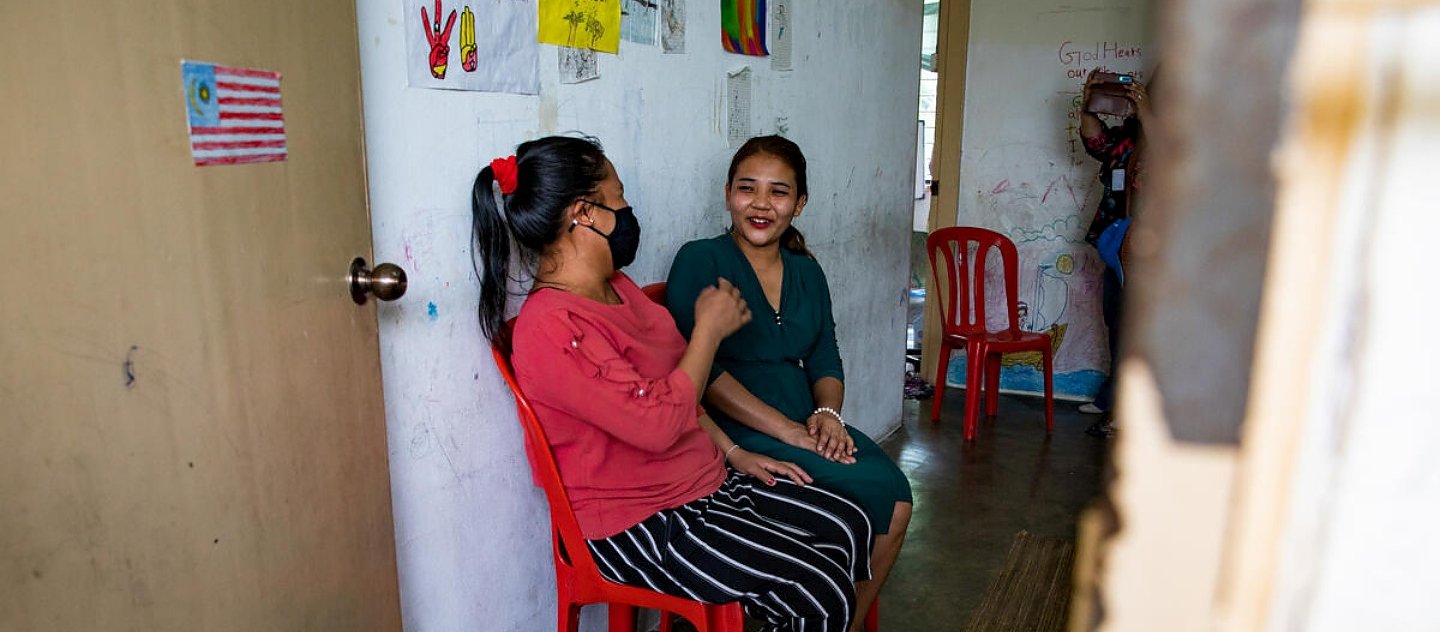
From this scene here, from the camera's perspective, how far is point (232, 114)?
1137 millimetres

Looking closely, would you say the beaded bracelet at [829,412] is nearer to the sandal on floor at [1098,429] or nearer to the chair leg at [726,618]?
the chair leg at [726,618]

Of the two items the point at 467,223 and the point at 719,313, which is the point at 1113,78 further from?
the point at 467,223

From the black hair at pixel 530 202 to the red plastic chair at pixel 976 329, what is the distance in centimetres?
266

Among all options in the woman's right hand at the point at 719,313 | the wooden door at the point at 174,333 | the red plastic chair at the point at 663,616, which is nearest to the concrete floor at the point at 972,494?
the red plastic chair at the point at 663,616

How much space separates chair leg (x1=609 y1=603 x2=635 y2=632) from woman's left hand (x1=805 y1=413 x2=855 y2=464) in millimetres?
521

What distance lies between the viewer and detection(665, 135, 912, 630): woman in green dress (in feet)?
6.69

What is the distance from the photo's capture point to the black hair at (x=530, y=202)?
65.0 inches

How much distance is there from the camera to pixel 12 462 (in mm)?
909

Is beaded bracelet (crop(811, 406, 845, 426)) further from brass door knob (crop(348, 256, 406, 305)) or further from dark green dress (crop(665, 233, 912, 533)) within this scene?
brass door knob (crop(348, 256, 406, 305))

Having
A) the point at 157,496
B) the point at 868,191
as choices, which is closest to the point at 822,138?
the point at 868,191

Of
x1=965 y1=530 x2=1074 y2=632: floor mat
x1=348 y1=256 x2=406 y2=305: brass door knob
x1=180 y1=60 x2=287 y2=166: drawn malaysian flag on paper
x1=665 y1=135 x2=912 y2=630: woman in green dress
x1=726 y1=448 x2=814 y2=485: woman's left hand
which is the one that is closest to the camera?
x1=180 y1=60 x2=287 y2=166: drawn malaysian flag on paper

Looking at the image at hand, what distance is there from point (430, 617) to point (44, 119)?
113 centimetres

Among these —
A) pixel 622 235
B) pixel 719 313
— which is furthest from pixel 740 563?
pixel 622 235

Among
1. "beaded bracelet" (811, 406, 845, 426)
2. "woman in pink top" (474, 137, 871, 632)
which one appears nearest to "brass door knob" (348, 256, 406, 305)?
"woman in pink top" (474, 137, 871, 632)
